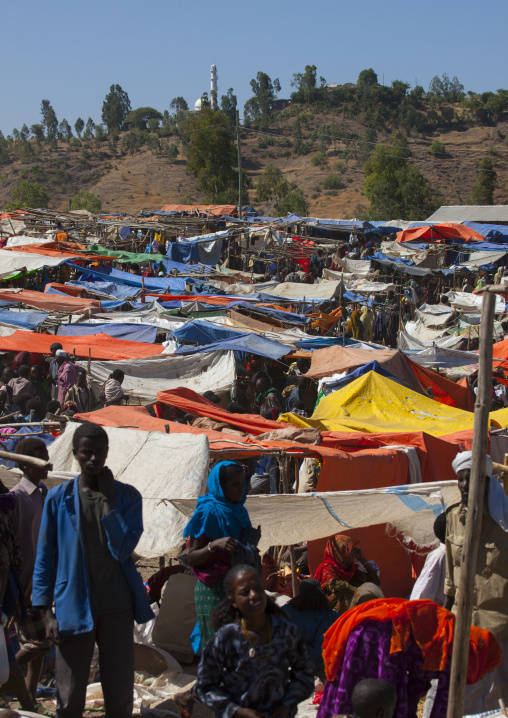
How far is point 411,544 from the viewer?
17.4 ft

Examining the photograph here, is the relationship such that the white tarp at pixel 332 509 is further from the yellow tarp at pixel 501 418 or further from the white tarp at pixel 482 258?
the white tarp at pixel 482 258

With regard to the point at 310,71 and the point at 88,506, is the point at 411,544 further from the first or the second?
the point at 310,71

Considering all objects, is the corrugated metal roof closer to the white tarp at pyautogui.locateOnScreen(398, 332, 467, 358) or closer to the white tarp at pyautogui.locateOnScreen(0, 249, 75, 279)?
the white tarp at pyautogui.locateOnScreen(398, 332, 467, 358)

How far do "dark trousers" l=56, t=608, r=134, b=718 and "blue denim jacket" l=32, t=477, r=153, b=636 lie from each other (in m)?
0.07

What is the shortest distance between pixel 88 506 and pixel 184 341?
28.1 ft

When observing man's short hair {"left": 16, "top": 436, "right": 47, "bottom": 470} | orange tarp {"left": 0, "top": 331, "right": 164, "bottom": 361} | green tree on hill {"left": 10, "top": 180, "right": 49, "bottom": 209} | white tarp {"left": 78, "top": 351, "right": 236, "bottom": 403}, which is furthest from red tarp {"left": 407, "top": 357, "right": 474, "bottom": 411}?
green tree on hill {"left": 10, "top": 180, "right": 49, "bottom": 209}

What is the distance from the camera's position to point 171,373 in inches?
380

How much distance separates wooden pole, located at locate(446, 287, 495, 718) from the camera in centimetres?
214

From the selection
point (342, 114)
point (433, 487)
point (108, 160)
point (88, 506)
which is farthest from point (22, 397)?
point (342, 114)

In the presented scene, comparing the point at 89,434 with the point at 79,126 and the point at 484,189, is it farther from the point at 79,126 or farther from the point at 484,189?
the point at 79,126

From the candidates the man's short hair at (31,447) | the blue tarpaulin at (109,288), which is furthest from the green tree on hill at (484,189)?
the man's short hair at (31,447)

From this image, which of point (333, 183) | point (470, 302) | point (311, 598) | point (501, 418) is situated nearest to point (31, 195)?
point (333, 183)

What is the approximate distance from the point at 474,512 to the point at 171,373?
762 centimetres

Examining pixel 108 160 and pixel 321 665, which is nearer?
pixel 321 665
